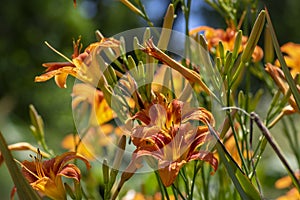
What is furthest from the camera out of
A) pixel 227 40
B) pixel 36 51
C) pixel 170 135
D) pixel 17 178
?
pixel 36 51

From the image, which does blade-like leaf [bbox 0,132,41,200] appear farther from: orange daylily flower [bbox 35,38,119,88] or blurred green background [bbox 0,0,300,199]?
blurred green background [bbox 0,0,300,199]

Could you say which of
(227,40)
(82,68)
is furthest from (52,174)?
(227,40)

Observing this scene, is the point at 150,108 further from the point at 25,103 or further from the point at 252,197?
the point at 25,103

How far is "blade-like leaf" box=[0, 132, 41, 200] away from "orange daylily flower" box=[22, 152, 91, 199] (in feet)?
0.30

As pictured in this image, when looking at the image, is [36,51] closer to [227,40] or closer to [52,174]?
[227,40]

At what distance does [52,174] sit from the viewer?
0.57 m

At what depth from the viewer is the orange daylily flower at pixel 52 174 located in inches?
21.5

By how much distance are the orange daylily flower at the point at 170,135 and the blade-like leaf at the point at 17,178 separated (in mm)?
105

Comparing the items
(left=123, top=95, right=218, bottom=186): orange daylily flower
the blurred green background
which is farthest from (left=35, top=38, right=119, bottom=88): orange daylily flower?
the blurred green background

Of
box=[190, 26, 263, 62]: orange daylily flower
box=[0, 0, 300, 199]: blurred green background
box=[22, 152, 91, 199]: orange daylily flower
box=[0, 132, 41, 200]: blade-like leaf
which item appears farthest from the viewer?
box=[0, 0, 300, 199]: blurred green background

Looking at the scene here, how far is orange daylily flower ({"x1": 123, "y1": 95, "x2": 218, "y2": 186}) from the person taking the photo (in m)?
0.51

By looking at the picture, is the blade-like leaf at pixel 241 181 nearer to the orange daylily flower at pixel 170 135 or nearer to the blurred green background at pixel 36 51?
the orange daylily flower at pixel 170 135

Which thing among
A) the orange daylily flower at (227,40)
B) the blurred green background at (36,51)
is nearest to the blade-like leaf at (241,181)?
the orange daylily flower at (227,40)

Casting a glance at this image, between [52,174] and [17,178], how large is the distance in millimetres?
131
